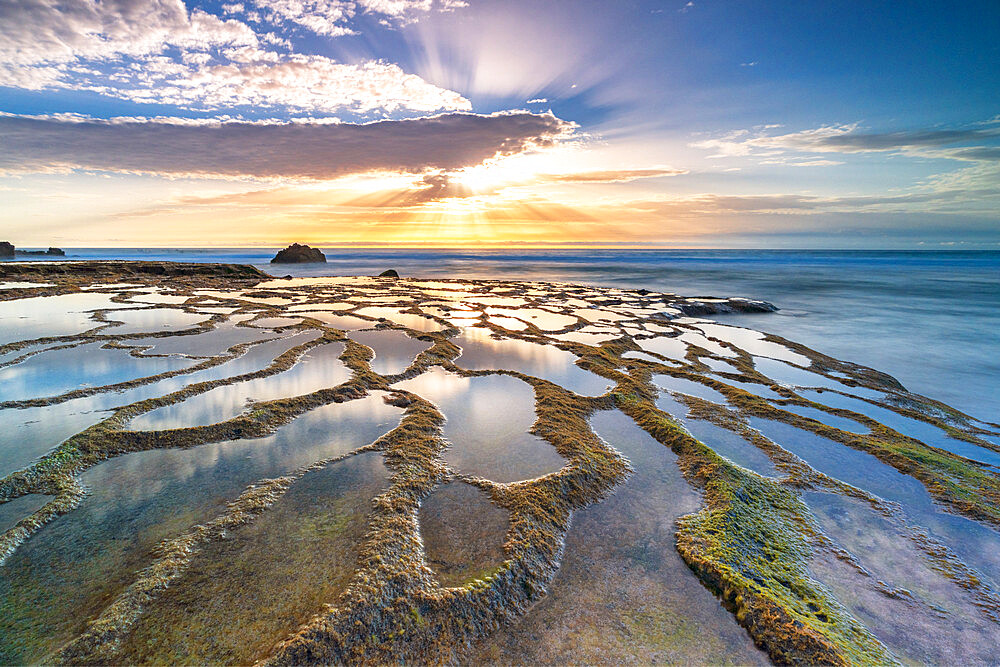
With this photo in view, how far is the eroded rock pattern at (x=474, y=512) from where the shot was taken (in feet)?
9.71

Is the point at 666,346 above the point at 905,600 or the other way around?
the other way around

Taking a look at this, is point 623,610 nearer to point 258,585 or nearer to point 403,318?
point 258,585


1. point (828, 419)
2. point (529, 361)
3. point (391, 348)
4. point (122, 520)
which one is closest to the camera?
point (122, 520)

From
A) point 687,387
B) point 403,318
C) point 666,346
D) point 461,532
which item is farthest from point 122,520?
point 666,346

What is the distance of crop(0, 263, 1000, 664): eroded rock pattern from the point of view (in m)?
2.96

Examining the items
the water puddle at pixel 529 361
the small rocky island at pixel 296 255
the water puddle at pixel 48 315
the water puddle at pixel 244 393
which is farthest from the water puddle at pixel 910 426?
the small rocky island at pixel 296 255

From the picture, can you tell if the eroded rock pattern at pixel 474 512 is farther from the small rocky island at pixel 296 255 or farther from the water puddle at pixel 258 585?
the small rocky island at pixel 296 255

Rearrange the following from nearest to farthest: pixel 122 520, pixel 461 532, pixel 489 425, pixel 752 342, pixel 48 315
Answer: pixel 122 520 < pixel 461 532 < pixel 489 425 < pixel 48 315 < pixel 752 342

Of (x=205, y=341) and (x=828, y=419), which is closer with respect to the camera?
(x=828, y=419)

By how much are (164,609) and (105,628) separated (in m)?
0.32

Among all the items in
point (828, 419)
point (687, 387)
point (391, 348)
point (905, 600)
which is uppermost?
point (391, 348)

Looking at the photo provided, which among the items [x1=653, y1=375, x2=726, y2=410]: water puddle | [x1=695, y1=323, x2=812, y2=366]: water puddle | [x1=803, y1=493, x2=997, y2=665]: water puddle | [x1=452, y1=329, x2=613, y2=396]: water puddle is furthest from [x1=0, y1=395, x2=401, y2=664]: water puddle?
[x1=695, y1=323, x2=812, y2=366]: water puddle

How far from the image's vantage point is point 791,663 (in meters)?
2.83

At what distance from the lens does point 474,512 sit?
14.2 feet
